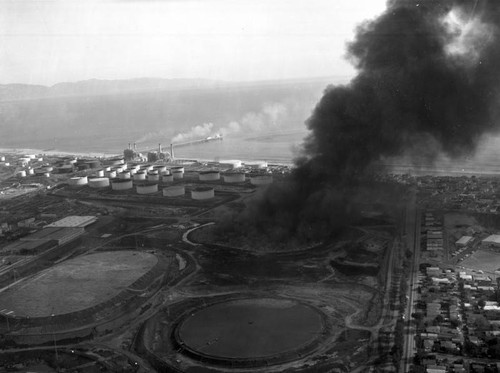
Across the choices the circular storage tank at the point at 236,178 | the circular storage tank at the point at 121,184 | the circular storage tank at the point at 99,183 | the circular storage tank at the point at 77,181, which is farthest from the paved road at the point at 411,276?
the circular storage tank at the point at 77,181

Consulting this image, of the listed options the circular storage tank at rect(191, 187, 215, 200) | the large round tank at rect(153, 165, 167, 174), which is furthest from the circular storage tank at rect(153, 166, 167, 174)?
the circular storage tank at rect(191, 187, 215, 200)

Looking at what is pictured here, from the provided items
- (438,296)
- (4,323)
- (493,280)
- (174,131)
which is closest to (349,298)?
(438,296)

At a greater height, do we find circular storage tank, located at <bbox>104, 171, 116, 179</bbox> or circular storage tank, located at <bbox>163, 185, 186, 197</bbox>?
circular storage tank, located at <bbox>104, 171, 116, 179</bbox>

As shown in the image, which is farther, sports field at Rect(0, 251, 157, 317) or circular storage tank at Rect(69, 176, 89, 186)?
circular storage tank at Rect(69, 176, 89, 186)

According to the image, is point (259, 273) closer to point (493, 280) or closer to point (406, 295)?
point (406, 295)

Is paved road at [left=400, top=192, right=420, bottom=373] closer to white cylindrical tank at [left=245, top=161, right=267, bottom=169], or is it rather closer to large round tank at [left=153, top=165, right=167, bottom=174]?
white cylindrical tank at [left=245, top=161, right=267, bottom=169]
